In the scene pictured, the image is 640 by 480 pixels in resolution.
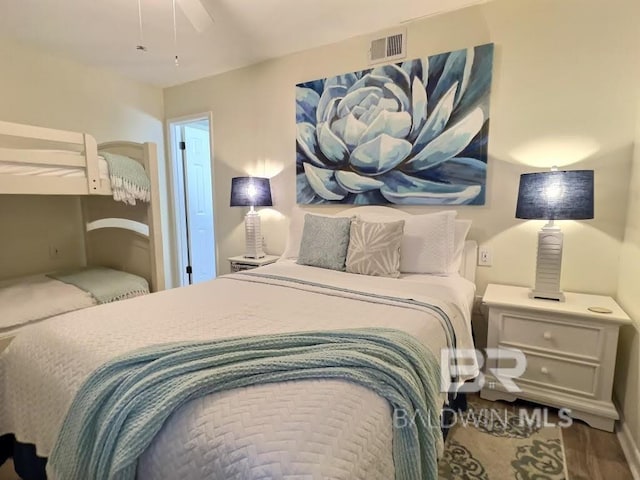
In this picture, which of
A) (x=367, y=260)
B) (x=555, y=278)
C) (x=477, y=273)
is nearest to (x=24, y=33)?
(x=367, y=260)

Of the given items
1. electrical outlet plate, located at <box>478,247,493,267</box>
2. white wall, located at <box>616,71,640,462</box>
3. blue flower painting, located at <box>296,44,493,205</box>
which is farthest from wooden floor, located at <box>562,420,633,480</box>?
blue flower painting, located at <box>296,44,493,205</box>

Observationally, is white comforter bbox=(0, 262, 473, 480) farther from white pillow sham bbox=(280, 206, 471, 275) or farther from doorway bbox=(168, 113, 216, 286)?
doorway bbox=(168, 113, 216, 286)

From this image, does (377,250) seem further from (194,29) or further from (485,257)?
(194,29)

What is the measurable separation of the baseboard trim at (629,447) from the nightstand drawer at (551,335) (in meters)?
0.35

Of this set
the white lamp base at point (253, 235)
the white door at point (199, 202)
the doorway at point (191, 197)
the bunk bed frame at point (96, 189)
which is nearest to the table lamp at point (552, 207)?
the white lamp base at point (253, 235)

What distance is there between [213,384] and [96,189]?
203 cm

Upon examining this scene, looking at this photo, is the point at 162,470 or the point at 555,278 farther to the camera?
the point at 555,278

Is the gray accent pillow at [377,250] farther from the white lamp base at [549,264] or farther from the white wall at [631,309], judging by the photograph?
the white wall at [631,309]

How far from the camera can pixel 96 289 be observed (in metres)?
Answer: 2.45

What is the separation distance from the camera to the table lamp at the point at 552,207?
175cm

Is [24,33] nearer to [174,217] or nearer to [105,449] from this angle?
[174,217]

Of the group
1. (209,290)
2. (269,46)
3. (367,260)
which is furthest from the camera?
(269,46)

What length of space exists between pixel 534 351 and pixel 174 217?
139 inches

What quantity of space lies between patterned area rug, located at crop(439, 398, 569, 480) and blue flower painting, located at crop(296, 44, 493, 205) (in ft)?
4.30
